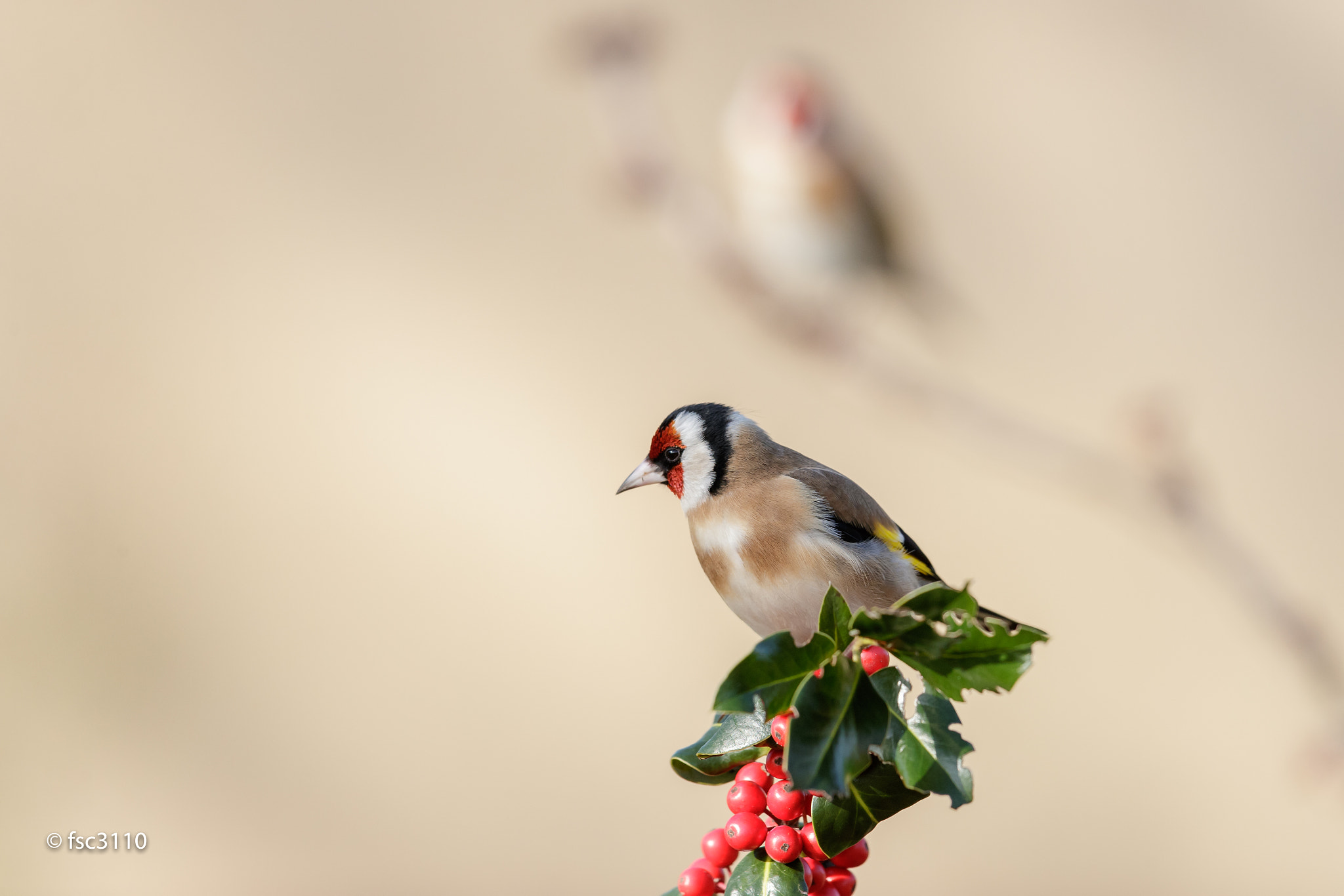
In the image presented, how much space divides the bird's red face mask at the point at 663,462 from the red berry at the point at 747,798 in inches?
23.7

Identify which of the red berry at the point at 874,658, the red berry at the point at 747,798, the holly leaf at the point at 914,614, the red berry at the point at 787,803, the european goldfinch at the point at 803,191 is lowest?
the red berry at the point at 787,803

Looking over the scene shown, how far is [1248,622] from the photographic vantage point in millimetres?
5246

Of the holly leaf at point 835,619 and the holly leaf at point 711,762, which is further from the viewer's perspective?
the holly leaf at point 711,762

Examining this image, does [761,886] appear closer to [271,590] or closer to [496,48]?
[271,590]

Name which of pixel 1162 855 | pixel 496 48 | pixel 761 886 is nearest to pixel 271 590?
pixel 496 48

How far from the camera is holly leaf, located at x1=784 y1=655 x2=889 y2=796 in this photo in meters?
0.82

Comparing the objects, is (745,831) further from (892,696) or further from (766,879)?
(892,696)

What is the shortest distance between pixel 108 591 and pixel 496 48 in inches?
143

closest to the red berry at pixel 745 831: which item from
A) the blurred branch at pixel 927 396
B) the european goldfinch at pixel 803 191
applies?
the blurred branch at pixel 927 396

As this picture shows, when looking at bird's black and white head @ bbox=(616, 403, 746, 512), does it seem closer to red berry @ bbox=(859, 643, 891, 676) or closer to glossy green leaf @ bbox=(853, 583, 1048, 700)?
red berry @ bbox=(859, 643, 891, 676)

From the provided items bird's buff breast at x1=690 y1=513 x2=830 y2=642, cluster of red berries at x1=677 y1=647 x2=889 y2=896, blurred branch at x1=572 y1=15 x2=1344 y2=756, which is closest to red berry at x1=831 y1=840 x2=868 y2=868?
cluster of red berries at x1=677 y1=647 x2=889 y2=896

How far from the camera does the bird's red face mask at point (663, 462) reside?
161 centimetres

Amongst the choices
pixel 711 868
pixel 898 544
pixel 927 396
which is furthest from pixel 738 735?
pixel 927 396

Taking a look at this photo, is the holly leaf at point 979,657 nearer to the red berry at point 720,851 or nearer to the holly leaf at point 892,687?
the holly leaf at point 892,687
